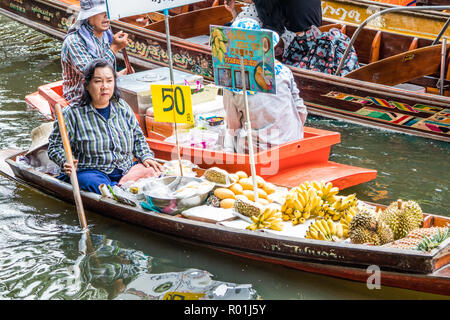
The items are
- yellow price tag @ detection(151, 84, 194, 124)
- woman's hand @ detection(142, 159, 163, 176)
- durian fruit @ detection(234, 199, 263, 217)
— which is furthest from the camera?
woman's hand @ detection(142, 159, 163, 176)

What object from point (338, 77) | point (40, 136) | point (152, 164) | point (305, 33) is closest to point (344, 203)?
point (152, 164)

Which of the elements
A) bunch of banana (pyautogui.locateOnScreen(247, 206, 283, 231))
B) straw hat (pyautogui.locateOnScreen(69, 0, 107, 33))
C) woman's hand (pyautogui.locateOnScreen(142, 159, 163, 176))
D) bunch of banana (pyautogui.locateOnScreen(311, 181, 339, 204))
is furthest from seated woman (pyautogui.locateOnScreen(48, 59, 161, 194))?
bunch of banana (pyautogui.locateOnScreen(311, 181, 339, 204))

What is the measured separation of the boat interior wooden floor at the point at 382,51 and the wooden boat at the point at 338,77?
0.04 feet

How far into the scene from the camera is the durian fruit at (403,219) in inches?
144

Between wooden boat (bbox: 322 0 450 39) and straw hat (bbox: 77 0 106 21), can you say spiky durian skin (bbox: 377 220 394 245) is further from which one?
wooden boat (bbox: 322 0 450 39)

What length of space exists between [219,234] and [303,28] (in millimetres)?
3675

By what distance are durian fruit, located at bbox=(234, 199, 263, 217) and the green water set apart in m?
0.35

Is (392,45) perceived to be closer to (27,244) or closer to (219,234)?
(219,234)

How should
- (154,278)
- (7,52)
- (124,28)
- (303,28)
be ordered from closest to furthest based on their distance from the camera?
(154,278), (303,28), (124,28), (7,52)

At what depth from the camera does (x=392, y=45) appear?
7215 mm

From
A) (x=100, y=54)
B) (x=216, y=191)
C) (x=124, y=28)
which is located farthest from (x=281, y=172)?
(x=124, y=28)

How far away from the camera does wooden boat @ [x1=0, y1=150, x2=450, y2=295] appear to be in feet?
10.8

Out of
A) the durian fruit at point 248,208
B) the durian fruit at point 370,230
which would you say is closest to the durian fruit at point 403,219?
the durian fruit at point 370,230

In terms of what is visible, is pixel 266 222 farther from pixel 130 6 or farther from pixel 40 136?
pixel 40 136
